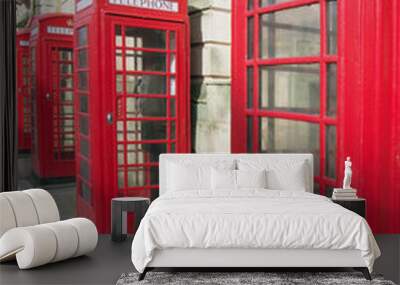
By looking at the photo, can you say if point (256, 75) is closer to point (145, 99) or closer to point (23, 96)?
point (145, 99)

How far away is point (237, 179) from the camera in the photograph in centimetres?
545

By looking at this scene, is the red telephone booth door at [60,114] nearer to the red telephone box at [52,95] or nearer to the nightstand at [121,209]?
the red telephone box at [52,95]

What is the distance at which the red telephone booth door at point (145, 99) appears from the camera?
6.22m

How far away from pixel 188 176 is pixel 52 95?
3.87 metres

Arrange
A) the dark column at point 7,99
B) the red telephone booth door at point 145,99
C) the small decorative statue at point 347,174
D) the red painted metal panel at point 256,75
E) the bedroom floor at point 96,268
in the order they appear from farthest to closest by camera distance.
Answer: the red telephone booth door at point 145,99, the dark column at point 7,99, the red painted metal panel at point 256,75, the small decorative statue at point 347,174, the bedroom floor at point 96,268

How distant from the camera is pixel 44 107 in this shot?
28.8 ft

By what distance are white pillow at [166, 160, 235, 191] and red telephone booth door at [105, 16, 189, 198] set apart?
83 centimetres

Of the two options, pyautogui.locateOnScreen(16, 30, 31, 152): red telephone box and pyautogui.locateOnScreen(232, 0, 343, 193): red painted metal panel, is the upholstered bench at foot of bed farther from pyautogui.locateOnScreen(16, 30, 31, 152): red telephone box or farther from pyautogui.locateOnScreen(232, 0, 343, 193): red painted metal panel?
pyautogui.locateOnScreen(16, 30, 31, 152): red telephone box

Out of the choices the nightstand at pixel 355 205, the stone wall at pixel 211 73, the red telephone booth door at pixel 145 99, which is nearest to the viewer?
the nightstand at pixel 355 205

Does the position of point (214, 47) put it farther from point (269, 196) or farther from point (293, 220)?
point (293, 220)

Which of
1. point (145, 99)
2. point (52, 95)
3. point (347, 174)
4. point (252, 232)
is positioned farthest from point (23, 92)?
point (252, 232)

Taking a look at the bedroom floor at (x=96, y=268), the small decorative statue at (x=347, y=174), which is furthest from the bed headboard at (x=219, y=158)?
the bedroom floor at (x=96, y=268)

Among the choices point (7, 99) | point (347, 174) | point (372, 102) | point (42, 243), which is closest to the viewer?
point (42, 243)

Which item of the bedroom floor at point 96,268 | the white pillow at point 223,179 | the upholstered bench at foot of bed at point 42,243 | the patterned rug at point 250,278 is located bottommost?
the bedroom floor at point 96,268
